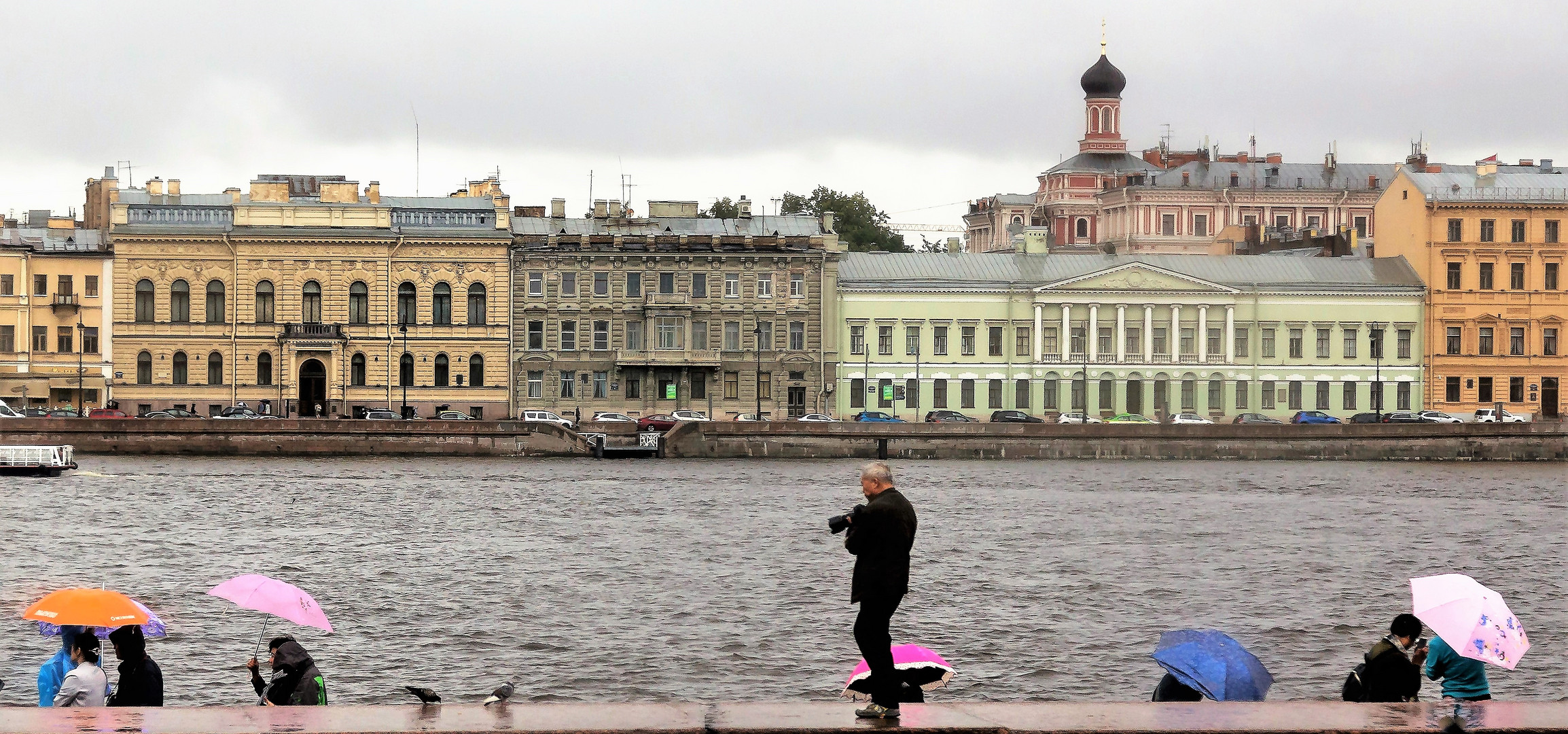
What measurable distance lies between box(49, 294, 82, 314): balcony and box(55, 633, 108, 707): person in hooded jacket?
59507 millimetres

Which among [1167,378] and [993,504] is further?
[1167,378]

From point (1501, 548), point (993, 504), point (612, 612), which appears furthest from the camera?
point (993, 504)

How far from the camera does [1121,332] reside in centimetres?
7306

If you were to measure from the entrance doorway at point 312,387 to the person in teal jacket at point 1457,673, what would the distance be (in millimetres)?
59611

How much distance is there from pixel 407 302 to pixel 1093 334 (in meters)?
24.5

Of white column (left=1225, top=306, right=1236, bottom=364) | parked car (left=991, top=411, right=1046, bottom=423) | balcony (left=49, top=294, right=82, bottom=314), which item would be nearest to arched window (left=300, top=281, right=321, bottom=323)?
balcony (left=49, top=294, right=82, bottom=314)

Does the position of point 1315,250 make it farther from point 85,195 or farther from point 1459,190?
point 85,195

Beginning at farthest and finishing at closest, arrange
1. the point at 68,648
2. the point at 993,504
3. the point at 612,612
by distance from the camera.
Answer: the point at 993,504, the point at 612,612, the point at 68,648

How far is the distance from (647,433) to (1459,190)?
33.9 meters

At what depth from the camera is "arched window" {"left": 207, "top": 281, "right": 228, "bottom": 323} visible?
69.2m

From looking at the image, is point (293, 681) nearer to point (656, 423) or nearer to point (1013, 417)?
point (656, 423)

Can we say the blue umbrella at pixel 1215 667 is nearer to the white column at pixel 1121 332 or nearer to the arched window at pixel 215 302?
the arched window at pixel 215 302

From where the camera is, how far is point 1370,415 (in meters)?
71.1

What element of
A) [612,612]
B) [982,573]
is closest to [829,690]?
[612,612]
